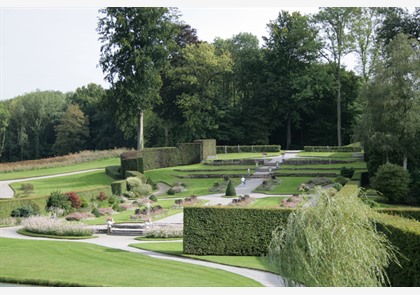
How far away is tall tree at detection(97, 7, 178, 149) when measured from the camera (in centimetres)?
4975

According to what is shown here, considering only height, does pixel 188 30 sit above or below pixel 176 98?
above

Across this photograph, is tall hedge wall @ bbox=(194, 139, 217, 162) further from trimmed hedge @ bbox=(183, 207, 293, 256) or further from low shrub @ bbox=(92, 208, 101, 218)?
trimmed hedge @ bbox=(183, 207, 293, 256)

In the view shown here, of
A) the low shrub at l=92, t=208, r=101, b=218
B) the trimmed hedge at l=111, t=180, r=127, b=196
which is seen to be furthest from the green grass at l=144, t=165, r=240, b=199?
the low shrub at l=92, t=208, r=101, b=218

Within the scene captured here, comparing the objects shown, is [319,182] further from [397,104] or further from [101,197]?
[101,197]

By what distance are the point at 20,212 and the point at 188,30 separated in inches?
1697

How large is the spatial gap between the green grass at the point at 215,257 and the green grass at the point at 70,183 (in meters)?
19.1

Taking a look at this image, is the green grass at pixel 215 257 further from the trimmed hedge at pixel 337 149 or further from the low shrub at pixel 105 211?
the trimmed hedge at pixel 337 149

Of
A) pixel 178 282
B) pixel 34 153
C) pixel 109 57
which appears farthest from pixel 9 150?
pixel 178 282

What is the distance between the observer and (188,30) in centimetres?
6850

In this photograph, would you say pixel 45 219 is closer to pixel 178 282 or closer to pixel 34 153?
pixel 178 282

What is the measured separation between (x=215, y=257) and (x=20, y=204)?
16057mm

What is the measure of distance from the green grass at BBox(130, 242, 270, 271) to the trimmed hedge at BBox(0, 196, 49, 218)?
37.8 feet

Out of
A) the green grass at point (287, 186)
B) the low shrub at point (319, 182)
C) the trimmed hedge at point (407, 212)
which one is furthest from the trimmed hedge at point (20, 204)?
the trimmed hedge at point (407, 212)

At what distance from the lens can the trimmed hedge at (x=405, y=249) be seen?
13.9 m
